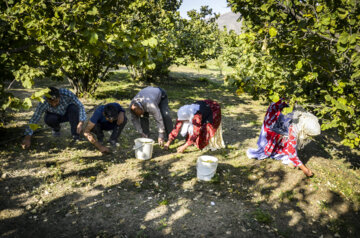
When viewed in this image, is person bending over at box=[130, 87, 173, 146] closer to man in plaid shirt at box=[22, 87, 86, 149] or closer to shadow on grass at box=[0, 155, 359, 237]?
man in plaid shirt at box=[22, 87, 86, 149]

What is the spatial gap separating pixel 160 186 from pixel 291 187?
266 cm

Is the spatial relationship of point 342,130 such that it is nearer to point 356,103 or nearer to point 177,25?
point 356,103

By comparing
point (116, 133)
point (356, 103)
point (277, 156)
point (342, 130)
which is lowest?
point (277, 156)

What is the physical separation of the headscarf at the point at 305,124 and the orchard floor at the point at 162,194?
870 millimetres

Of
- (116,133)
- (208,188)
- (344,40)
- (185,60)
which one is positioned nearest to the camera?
(344,40)

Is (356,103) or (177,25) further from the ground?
(177,25)

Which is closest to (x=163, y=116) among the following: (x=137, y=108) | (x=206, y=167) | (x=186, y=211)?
(x=137, y=108)

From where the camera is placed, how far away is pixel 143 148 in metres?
5.41

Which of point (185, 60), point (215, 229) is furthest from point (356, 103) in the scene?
point (185, 60)

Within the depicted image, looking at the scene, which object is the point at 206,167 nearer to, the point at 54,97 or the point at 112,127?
the point at 112,127

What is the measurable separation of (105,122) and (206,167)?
295 centimetres

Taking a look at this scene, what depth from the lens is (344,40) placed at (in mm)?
2680

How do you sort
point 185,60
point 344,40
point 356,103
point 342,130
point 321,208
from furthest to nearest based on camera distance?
1. point 185,60
2. point 321,208
3. point 342,130
4. point 356,103
5. point 344,40

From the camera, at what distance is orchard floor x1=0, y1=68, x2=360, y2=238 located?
353cm
